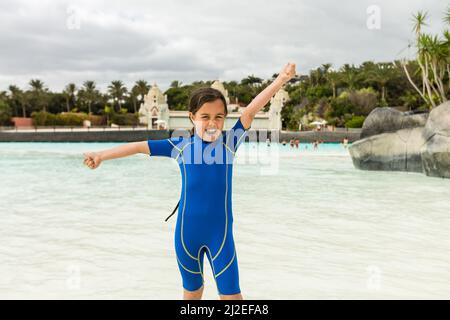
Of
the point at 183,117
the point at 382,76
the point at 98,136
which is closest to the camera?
the point at 98,136

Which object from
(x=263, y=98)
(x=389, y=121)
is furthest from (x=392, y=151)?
(x=263, y=98)

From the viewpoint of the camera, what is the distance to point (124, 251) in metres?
5.38

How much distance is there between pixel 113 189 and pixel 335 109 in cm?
4447

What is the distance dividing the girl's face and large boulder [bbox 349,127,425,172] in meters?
13.9

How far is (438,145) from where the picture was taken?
43.2 ft

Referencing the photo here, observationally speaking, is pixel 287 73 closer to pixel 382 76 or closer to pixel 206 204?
pixel 206 204

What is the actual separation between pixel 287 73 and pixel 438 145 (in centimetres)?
1216

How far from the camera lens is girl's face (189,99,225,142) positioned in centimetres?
221

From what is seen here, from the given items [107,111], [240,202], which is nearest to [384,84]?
[107,111]

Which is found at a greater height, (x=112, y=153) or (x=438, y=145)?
(x=112, y=153)

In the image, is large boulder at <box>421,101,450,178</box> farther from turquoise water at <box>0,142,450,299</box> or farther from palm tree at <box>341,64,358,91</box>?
palm tree at <box>341,64,358,91</box>

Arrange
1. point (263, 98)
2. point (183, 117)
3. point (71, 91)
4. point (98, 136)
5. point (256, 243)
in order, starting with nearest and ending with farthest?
point (263, 98) < point (256, 243) < point (98, 136) < point (183, 117) < point (71, 91)

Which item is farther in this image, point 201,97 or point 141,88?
point 141,88

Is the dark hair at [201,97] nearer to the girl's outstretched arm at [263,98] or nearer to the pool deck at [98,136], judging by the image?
the girl's outstretched arm at [263,98]
